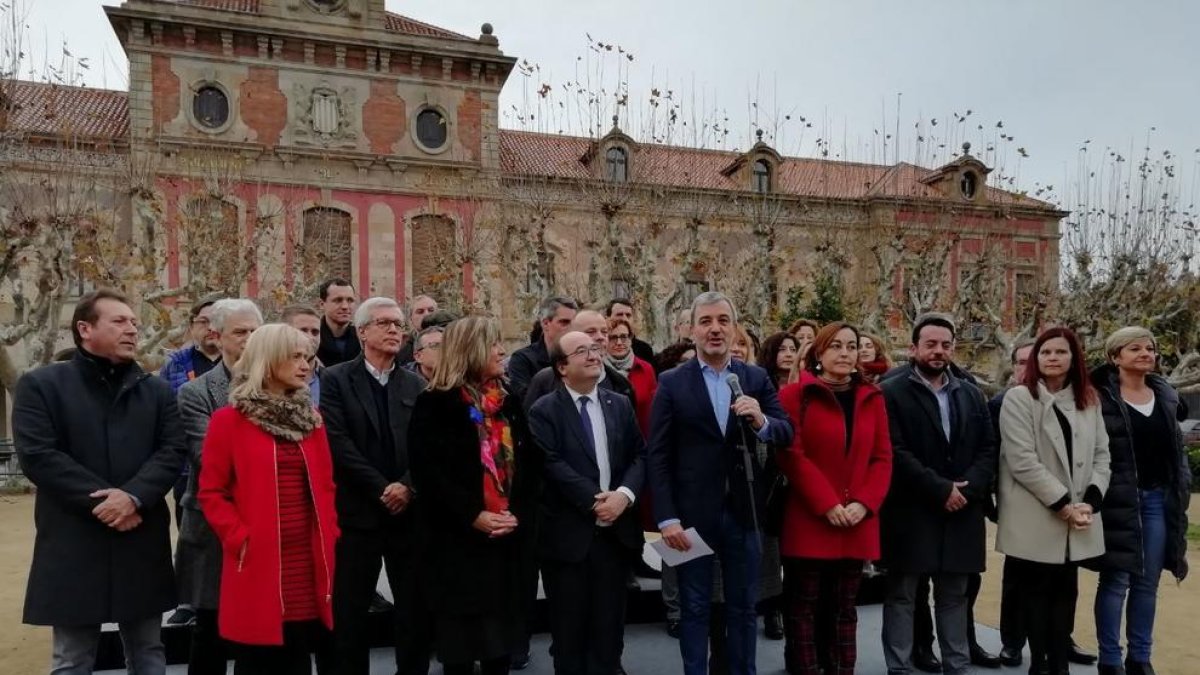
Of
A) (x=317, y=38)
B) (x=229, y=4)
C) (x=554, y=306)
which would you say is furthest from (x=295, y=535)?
(x=229, y=4)

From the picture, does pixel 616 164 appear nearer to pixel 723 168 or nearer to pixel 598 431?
pixel 723 168

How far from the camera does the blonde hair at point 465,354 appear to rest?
12.5 ft

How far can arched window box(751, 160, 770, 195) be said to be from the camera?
26.9m

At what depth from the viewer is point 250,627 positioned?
3338mm

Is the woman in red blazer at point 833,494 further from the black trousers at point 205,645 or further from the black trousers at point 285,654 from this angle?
the black trousers at point 205,645

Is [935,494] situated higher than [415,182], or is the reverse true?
[415,182]

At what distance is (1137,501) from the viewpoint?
4617mm

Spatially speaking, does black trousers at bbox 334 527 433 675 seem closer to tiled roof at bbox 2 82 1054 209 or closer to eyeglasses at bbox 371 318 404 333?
eyeglasses at bbox 371 318 404 333

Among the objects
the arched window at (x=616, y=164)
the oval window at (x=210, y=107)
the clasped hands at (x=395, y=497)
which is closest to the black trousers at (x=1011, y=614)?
the clasped hands at (x=395, y=497)

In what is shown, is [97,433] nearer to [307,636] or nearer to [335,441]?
[335,441]

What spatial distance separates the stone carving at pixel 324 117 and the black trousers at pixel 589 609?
20794mm

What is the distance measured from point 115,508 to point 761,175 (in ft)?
83.9

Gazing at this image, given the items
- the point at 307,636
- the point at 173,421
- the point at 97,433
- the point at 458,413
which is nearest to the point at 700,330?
the point at 458,413

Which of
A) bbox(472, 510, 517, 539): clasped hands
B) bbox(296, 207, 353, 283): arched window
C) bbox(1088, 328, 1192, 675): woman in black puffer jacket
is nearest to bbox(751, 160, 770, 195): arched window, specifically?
bbox(296, 207, 353, 283): arched window
